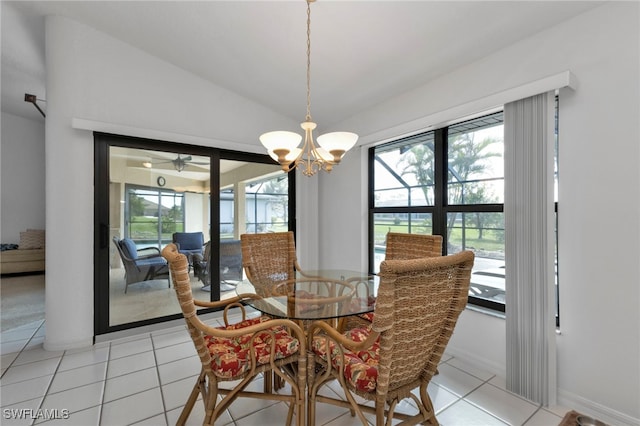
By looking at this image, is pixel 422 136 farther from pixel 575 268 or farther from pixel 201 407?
pixel 201 407

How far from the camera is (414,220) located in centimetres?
300

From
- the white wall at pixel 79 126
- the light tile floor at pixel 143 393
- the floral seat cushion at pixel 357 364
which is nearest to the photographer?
the floral seat cushion at pixel 357 364

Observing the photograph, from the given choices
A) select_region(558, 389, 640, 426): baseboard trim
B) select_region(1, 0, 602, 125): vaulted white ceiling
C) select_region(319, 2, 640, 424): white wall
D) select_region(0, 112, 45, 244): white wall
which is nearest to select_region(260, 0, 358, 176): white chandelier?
Answer: select_region(1, 0, 602, 125): vaulted white ceiling

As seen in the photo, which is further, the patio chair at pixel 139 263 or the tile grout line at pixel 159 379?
the patio chair at pixel 139 263

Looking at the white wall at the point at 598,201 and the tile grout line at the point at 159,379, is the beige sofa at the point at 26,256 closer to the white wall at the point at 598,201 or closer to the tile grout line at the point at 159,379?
the tile grout line at the point at 159,379

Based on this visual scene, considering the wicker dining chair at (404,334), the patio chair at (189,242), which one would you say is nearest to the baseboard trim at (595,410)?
the wicker dining chair at (404,334)

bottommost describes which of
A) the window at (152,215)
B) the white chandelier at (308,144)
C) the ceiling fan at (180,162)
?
the window at (152,215)

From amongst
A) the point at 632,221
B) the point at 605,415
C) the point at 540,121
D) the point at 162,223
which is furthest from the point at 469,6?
the point at 162,223

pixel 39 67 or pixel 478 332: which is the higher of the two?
pixel 39 67

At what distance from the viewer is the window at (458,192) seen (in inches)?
92.5

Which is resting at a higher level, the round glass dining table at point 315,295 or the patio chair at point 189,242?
the patio chair at point 189,242

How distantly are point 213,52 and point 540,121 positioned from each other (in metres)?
2.83

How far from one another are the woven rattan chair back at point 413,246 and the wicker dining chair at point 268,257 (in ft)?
3.01

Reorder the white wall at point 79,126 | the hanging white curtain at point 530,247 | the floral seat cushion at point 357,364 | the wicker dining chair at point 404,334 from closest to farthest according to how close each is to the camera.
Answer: the wicker dining chair at point 404,334 < the floral seat cushion at point 357,364 < the hanging white curtain at point 530,247 < the white wall at point 79,126
